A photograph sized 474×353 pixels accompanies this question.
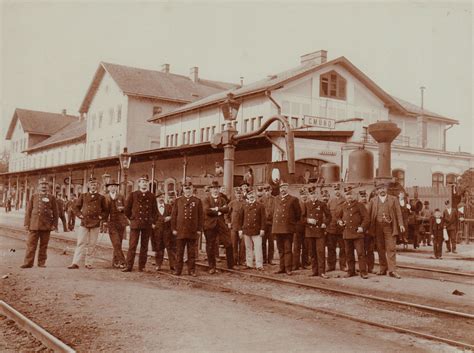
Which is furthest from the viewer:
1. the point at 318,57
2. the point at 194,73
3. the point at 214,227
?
the point at 194,73

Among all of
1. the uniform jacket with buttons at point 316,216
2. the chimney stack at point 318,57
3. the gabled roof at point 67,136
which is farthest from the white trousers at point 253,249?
the gabled roof at point 67,136

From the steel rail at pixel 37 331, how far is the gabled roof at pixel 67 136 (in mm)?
47353

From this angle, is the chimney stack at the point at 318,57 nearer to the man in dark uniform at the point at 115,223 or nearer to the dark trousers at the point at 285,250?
the dark trousers at the point at 285,250

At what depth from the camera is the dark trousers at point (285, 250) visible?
11.5 metres

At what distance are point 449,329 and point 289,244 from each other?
4.91 metres

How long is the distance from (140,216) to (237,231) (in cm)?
254

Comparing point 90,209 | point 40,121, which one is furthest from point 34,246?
point 40,121

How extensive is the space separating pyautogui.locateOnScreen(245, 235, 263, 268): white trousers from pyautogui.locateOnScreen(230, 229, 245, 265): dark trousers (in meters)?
0.46

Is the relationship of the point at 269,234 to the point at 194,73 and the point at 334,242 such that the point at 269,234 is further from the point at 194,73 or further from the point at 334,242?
the point at 194,73

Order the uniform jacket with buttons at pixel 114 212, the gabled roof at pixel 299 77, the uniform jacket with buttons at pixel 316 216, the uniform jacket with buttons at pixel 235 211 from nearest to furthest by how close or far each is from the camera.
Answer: the uniform jacket with buttons at pixel 316 216 < the uniform jacket with buttons at pixel 114 212 < the uniform jacket with buttons at pixel 235 211 < the gabled roof at pixel 299 77

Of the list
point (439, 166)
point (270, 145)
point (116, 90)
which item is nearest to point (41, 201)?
point (270, 145)

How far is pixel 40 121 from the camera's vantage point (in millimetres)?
65438

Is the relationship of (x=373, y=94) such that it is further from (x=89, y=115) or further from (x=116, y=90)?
(x=89, y=115)

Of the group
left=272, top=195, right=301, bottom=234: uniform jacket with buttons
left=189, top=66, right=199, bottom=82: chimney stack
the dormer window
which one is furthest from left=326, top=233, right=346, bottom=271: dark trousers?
left=189, top=66, right=199, bottom=82: chimney stack
